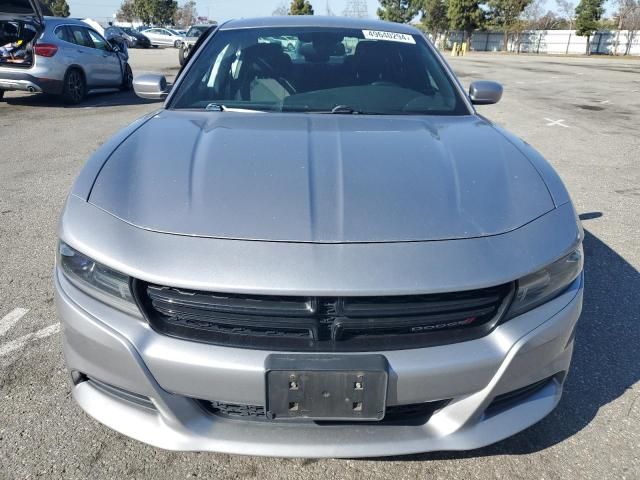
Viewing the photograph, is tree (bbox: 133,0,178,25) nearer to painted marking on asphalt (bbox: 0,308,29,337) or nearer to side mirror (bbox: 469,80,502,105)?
side mirror (bbox: 469,80,502,105)

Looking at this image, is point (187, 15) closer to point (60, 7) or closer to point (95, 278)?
point (60, 7)

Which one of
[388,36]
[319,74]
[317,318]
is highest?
[388,36]

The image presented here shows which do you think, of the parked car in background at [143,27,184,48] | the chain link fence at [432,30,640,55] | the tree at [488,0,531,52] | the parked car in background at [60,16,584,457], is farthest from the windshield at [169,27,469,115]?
the tree at [488,0,531,52]

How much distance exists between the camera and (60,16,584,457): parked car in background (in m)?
1.51

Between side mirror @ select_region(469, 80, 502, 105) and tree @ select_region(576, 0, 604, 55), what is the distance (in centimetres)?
5294

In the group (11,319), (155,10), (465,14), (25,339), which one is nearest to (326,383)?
(25,339)

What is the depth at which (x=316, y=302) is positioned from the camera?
1528 mm

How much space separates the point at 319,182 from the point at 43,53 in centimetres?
922

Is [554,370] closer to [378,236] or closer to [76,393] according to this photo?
[378,236]

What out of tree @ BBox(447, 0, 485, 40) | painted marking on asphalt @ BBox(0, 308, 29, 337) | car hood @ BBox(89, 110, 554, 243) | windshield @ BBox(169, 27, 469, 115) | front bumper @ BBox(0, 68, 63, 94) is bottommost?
painted marking on asphalt @ BBox(0, 308, 29, 337)

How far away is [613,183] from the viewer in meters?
5.61

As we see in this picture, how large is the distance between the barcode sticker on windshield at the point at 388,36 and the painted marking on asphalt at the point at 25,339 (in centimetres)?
235

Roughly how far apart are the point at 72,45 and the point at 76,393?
9760mm

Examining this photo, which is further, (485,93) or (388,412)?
(485,93)
